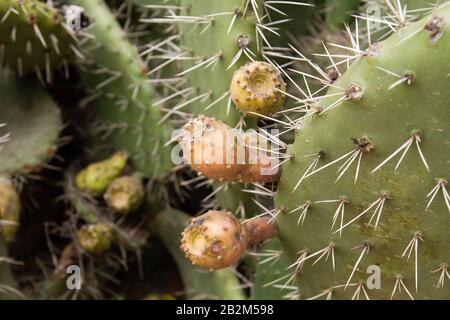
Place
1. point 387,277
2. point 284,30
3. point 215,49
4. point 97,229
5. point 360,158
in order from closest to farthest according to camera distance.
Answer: point 360,158
point 387,277
point 215,49
point 97,229
point 284,30

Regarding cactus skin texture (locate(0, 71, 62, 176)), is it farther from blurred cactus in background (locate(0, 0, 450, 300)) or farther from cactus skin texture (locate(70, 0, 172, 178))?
cactus skin texture (locate(70, 0, 172, 178))

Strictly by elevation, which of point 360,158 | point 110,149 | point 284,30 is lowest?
point 110,149

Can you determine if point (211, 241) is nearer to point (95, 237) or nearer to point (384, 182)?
point (384, 182)

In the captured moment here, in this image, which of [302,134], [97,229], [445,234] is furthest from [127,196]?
[445,234]

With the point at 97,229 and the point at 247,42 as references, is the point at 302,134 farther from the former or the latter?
the point at 97,229

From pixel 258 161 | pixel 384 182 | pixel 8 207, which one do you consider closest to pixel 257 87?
pixel 258 161

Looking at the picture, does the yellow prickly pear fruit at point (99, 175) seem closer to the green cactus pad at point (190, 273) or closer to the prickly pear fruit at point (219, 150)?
the green cactus pad at point (190, 273)
